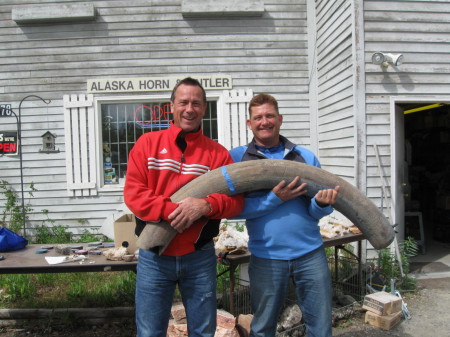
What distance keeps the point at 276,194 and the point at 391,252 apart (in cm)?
350

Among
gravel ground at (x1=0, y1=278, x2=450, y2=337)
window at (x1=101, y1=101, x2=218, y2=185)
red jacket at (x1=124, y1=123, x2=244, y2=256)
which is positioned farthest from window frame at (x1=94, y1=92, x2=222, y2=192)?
red jacket at (x1=124, y1=123, x2=244, y2=256)

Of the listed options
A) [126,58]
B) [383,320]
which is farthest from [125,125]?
[383,320]

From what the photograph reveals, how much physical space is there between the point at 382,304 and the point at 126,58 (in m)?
5.44

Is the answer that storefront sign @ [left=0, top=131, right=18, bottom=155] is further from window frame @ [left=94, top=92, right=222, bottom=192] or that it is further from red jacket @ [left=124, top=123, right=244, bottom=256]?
red jacket @ [left=124, top=123, right=244, bottom=256]

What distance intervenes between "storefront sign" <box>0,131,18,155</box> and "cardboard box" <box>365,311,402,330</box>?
6137 millimetres

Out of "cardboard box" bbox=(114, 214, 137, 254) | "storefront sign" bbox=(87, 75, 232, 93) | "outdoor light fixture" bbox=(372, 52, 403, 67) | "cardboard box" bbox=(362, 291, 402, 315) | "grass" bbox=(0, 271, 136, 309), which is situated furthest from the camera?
"storefront sign" bbox=(87, 75, 232, 93)

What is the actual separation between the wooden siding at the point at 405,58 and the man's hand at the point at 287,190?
128 inches

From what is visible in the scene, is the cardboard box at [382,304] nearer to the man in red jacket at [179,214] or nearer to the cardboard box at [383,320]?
the cardboard box at [383,320]

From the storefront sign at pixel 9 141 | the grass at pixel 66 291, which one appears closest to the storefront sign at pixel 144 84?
the storefront sign at pixel 9 141

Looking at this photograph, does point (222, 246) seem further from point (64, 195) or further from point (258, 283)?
point (64, 195)

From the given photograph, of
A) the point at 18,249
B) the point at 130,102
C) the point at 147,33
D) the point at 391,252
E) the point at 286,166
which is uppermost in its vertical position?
the point at 147,33

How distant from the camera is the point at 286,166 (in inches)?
86.8

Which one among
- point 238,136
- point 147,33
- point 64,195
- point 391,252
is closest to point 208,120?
point 238,136

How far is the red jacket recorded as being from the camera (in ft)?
6.32
